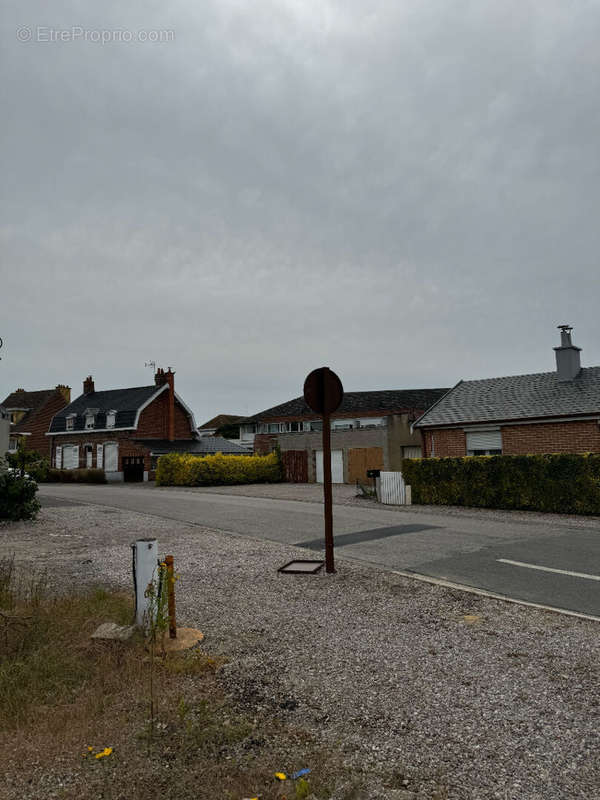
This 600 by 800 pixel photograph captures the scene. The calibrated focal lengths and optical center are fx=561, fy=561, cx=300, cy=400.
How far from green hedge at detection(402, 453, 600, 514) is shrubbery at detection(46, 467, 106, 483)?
26.7 meters

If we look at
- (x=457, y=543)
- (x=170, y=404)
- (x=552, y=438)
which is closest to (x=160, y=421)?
(x=170, y=404)

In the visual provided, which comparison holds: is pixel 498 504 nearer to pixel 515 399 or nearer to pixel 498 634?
pixel 515 399

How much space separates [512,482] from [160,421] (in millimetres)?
32319

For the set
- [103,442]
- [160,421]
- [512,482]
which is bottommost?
[512,482]

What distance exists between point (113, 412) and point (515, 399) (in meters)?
30.7

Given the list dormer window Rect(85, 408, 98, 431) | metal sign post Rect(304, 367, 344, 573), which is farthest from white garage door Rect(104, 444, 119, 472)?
metal sign post Rect(304, 367, 344, 573)

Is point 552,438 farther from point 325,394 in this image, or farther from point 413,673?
point 413,673

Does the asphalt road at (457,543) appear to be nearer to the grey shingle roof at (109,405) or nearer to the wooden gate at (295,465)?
the wooden gate at (295,465)

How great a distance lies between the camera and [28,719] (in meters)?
3.64

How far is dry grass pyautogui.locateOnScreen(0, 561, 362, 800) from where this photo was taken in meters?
3.00

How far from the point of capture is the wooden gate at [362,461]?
1281 inches

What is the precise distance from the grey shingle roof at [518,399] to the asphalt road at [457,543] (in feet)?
23.7

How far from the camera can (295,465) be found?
35844mm

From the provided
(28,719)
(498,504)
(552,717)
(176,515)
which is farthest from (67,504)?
(552,717)
